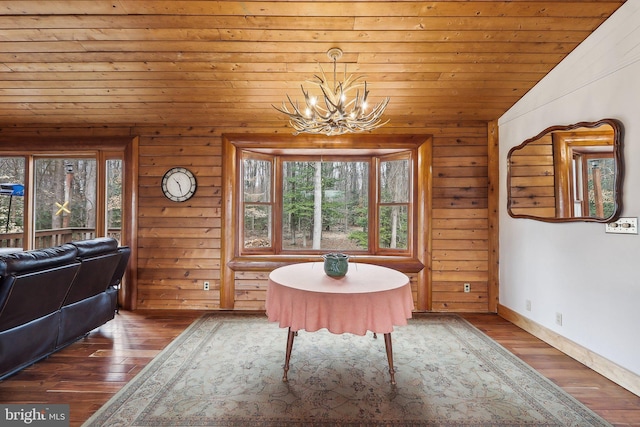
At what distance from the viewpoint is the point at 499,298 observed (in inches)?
138

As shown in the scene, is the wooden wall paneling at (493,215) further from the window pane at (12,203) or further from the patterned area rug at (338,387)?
the window pane at (12,203)

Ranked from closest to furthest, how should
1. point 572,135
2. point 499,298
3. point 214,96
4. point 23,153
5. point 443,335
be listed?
1. point 572,135
2. point 443,335
3. point 214,96
4. point 499,298
5. point 23,153

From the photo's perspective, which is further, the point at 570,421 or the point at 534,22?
the point at 534,22

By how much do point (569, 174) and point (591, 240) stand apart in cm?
59

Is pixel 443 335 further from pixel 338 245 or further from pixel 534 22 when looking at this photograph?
pixel 534 22

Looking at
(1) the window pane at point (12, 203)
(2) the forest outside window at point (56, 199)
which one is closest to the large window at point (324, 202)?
(2) the forest outside window at point (56, 199)

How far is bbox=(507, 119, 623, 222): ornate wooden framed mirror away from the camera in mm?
2164

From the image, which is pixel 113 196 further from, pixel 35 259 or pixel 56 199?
pixel 35 259

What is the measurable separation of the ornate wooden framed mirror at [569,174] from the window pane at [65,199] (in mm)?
5227

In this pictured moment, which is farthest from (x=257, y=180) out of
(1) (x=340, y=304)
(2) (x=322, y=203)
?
(1) (x=340, y=304)

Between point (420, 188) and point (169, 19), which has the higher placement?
point (169, 19)

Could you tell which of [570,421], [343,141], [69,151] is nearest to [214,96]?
[343,141]

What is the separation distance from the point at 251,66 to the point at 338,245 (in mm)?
2469

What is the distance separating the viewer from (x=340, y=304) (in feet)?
5.83
